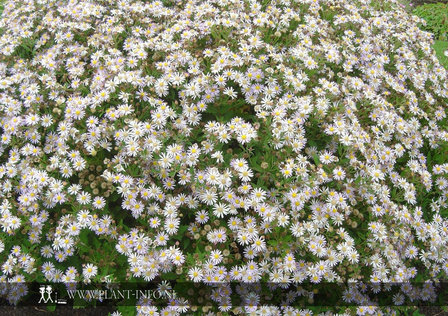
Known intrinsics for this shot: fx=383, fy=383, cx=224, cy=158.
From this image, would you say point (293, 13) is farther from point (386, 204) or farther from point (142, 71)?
point (386, 204)

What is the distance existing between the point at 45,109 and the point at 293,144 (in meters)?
2.44

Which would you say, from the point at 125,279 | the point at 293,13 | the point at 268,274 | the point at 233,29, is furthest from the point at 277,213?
the point at 293,13

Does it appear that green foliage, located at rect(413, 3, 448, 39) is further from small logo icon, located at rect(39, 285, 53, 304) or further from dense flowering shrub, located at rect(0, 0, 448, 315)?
small logo icon, located at rect(39, 285, 53, 304)

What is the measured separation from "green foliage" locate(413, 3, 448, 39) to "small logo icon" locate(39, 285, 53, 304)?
384 inches

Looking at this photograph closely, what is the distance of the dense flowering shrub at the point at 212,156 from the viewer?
3197 mm

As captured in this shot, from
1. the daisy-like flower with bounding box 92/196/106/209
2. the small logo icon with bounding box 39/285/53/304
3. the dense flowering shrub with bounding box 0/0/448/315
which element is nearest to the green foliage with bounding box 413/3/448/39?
the dense flowering shrub with bounding box 0/0/448/315

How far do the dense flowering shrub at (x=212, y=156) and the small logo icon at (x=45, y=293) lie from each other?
0.38 ft

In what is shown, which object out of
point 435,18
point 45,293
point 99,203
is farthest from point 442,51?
point 45,293

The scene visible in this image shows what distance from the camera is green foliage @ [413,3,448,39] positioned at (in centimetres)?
951

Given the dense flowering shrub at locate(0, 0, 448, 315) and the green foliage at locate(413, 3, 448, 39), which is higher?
the green foliage at locate(413, 3, 448, 39)

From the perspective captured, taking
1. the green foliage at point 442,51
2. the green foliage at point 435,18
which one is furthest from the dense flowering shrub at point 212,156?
the green foliage at point 435,18

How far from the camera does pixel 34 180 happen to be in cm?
342

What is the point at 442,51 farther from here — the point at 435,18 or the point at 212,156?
the point at 212,156

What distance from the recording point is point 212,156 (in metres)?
3.29
